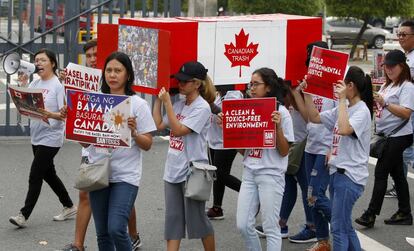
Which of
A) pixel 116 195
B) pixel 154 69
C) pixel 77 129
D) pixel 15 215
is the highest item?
pixel 154 69

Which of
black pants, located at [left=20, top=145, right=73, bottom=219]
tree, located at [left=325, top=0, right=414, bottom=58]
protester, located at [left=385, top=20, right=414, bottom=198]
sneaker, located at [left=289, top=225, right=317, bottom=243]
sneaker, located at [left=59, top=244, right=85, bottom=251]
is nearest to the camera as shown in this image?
sneaker, located at [left=59, top=244, right=85, bottom=251]

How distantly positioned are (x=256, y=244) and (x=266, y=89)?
114 centimetres

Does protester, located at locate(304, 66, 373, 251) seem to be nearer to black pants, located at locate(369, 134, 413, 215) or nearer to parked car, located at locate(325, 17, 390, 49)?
black pants, located at locate(369, 134, 413, 215)

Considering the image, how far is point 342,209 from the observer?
6.48m

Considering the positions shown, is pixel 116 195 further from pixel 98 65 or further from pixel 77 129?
pixel 98 65

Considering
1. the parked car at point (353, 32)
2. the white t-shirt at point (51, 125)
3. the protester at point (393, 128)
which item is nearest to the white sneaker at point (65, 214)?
the white t-shirt at point (51, 125)

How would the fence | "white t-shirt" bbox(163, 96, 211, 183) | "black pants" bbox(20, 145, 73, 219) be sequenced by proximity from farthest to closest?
the fence
"black pants" bbox(20, 145, 73, 219)
"white t-shirt" bbox(163, 96, 211, 183)

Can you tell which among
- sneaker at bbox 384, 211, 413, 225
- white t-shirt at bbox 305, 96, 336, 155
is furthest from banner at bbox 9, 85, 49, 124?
sneaker at bbox 384, 211, 413, 225

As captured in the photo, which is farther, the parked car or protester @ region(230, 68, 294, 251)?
the parked car

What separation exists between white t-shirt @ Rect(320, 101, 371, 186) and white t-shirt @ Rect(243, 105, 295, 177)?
1.48ft

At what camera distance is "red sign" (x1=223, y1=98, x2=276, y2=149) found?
6293 millimetres

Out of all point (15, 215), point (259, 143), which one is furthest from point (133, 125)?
point (15, 215)

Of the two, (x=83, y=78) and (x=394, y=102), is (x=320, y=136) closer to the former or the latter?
(x=394, y=102)

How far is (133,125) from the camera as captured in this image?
234 inches
